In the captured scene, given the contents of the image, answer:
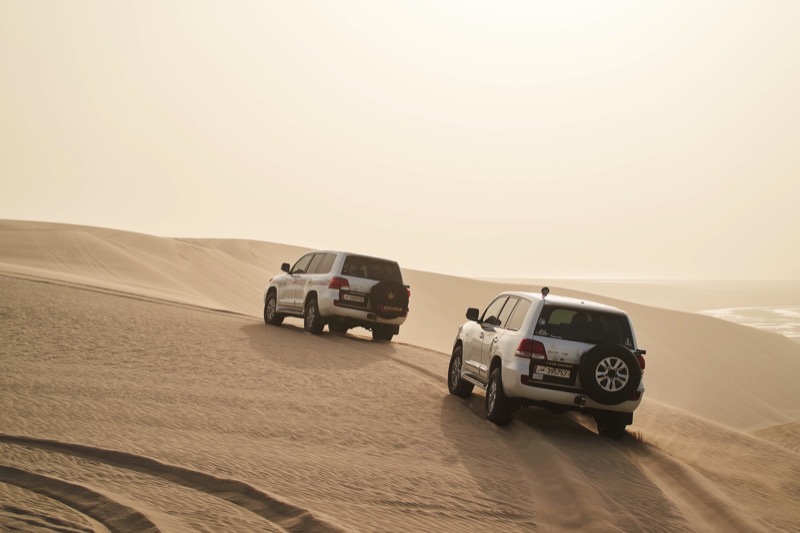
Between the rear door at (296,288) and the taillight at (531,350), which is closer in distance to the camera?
the taillight at (531,350)

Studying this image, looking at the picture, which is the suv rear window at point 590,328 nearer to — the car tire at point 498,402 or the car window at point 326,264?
the car tire at point 498,402

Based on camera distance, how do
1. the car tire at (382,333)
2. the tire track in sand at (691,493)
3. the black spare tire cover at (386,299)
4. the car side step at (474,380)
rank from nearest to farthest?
the tire track in sand at (691,493), the car side step at (474,380), the black spare tire cover at (386,299), the car tire at (382,333)

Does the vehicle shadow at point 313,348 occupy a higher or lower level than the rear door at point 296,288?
lower

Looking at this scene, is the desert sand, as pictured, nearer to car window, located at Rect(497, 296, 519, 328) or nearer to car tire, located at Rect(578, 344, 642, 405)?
car tire, located at Rect(578, 344, 642, 405)

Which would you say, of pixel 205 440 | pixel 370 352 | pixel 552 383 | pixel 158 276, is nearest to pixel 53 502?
pixel 205 440

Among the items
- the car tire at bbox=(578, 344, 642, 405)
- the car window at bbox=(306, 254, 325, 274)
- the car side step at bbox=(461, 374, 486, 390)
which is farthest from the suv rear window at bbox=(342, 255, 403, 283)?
the car tire at bbox=(578, 344, 642, 405)

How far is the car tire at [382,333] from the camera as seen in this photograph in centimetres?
2020

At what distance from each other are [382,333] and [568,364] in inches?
413

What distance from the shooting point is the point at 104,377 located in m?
11.1

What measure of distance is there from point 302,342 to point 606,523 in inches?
438

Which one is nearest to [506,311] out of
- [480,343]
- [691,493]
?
[480,343]

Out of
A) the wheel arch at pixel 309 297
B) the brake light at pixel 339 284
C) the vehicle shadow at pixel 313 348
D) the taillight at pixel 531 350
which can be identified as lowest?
the vehicle shadow at pixel 313 348

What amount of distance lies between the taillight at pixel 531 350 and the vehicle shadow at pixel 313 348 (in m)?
4.52

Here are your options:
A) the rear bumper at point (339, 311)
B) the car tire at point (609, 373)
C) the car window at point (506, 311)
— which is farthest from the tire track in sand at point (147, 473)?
the rear bumper at point (339, 311)
